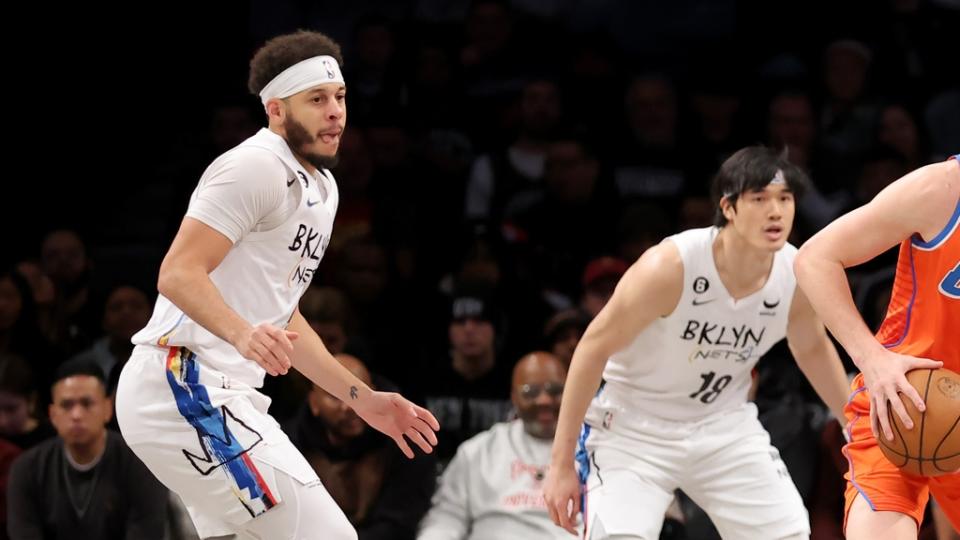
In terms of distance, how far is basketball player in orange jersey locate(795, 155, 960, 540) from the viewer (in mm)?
3707

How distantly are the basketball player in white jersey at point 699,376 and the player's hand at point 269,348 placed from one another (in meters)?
1.36

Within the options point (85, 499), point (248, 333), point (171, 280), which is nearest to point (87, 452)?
point (85, 499)

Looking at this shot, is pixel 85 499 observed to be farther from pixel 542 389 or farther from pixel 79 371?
pixel 542 389

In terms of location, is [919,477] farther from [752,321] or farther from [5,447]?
[5,447]

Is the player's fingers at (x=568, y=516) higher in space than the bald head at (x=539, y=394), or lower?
lower

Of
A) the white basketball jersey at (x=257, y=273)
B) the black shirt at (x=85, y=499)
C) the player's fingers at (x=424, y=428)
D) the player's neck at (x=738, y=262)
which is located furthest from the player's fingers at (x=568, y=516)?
the black shirt at (x=85, y=499)

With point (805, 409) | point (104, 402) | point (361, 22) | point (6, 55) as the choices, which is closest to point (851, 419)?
point (805, 409)

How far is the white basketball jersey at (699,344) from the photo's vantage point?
192 inches

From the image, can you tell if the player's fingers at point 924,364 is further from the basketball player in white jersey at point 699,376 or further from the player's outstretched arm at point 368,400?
the player's outstretched arm at point 368,400

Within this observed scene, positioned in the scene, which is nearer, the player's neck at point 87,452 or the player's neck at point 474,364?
the player's neck at point 87,452

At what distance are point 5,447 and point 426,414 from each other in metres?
3.11

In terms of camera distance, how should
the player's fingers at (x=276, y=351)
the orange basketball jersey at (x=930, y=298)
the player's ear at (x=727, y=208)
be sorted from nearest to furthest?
the player's fingers at (x=276, y=351)
the orange basketball jersey at (x=930, y=298)
the player's ear at (x=727, y=208)

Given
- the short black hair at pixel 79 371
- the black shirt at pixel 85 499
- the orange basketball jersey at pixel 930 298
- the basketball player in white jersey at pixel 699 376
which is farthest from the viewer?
the short black hair at pixel 79 371

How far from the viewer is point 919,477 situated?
12.8 feet
